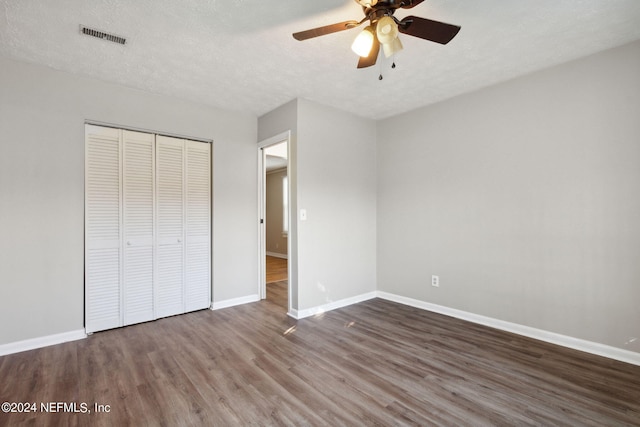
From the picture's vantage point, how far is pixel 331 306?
12.7ft

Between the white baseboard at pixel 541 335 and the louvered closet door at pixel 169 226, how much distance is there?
2.92m

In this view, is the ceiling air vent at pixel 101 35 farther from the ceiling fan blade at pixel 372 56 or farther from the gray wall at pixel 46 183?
the ceiling fan blade at pixel 372 56

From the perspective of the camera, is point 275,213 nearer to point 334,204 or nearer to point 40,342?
point 334,204

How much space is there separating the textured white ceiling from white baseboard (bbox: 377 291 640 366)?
247 cm

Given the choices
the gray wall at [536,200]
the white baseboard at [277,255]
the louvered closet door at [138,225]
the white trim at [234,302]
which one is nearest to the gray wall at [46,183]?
the louvered closet door at [138,225]

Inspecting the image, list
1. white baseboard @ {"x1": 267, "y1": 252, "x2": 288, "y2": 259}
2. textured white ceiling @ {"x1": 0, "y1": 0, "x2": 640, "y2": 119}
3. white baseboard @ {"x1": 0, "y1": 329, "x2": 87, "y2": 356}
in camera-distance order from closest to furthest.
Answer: textured white ceiling @ {"x1": 0, "y1": 0, "x2": 640, "y2": 119}, white baseboard @ {"x1": 0, "y1": 329, "x2": 87, "y2": 356}, white baseboard @ {"x1": 267, "y1": 252, "x2": 288, "y2": 259}

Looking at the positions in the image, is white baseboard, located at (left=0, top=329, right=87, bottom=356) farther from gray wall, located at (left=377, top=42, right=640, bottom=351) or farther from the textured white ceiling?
gray wall, located at (left=377, top=42, right=640, bottom=351)

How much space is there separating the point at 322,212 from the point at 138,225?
207cm

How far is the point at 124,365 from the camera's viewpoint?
2.48m

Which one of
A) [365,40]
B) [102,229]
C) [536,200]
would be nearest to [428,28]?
[365,40]

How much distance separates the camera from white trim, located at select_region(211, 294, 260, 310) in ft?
12.8

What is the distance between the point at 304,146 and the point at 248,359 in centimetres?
230

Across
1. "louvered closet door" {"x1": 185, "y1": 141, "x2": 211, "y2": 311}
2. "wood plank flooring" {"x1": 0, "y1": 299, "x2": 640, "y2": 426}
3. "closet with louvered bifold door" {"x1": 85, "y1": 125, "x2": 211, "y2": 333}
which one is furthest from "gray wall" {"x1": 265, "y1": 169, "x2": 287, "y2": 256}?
"wood plank flooring" {"x1": 0, "y1": 299, "x2": 640, "y2": 426}

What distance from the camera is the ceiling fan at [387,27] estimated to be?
5.73ft
